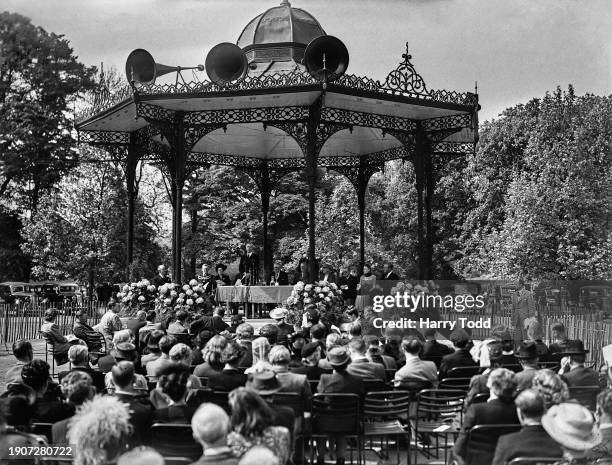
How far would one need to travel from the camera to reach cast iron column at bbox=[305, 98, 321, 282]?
57.4 feet

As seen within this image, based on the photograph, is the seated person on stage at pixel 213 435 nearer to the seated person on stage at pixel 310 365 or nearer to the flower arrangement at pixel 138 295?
the seated person on stage at pixel 310 365

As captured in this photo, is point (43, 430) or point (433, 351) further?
point (433, 351)

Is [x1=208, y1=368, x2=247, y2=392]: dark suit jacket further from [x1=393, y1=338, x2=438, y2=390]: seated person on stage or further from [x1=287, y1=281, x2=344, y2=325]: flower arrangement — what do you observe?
[x1=287, y1=281, x2=344, y2=325]: flower arrangement

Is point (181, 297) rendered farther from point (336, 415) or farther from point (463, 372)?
point (336, 415)

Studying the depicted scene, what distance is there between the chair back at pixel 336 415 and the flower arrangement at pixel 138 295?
1097 centimetres

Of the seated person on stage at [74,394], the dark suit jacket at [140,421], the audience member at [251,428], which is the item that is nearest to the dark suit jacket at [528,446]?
the audience member at [251,428]

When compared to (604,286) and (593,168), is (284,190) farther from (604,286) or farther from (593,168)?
(604,286)

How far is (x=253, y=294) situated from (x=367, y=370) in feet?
44.7

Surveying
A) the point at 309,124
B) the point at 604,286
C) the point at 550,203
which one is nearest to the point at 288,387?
the point at 309,124

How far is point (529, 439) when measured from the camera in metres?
4.96

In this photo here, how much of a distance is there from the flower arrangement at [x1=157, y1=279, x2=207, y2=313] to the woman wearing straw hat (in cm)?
1255

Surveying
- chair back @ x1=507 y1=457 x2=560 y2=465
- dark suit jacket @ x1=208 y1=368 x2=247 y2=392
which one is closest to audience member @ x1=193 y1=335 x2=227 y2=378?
dark suit jacket @ x1=208 y1=368 x2=247 y2=392

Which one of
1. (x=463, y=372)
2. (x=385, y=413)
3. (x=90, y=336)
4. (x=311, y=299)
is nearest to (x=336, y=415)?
(x=385, y=413)

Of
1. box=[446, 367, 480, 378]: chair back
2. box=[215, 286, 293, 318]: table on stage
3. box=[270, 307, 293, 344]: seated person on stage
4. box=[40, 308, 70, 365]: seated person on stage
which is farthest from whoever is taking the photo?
box=[215, 286, 293, 318]: table on stage
